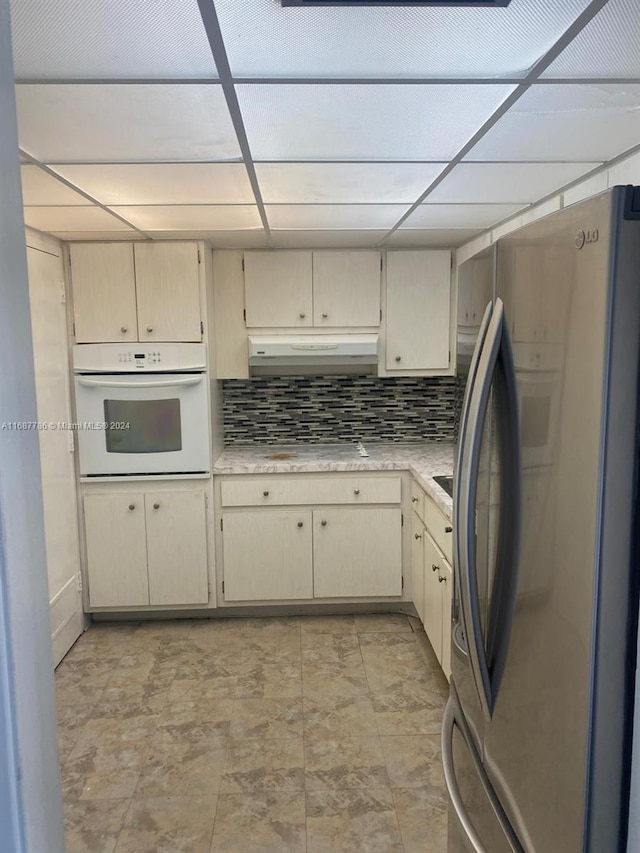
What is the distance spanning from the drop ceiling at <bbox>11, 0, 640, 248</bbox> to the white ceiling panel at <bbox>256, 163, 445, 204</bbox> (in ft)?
0.03

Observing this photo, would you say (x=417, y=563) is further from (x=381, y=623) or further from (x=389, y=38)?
(x=389, y=38)

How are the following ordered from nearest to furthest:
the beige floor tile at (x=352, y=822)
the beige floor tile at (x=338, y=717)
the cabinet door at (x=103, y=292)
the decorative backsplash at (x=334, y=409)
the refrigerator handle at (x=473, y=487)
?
the refrigerator handle at (x=473, y=487)
the beige floor tile at (x=352, y=822)
the beige floor tile at (x=338, y=717)
the cabinet door at (x=103, y=292)
the decorative backsplash at (x=334, y=409)

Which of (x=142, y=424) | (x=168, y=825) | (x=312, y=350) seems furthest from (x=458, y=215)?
(x=168, y=825)

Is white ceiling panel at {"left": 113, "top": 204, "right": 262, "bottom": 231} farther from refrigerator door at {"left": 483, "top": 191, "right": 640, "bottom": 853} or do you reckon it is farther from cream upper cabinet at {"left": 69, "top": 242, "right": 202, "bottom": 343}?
refrigerator door at {"left": 483, "top": 191, "right": 640, "bottom": 853}

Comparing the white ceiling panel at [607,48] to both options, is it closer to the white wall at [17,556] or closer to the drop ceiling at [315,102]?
the drop ceiling at [315,102]

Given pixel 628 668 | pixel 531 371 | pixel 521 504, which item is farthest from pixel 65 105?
pixel 628 668

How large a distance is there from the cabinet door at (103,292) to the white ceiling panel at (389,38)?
2.13 m

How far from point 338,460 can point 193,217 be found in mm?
1536

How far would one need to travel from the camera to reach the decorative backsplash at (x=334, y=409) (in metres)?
3.90

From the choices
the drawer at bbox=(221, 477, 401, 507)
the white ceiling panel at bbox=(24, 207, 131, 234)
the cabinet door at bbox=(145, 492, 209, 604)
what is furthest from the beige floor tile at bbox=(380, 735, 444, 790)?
the white ceiling panel at bbox=(24, 207, 131, 234)

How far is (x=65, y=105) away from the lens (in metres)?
1.43

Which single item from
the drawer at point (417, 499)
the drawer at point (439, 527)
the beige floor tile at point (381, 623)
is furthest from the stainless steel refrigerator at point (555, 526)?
the beige floor tile at point (381, 623)

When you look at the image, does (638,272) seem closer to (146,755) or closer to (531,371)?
(531,371)

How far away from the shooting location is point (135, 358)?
10.6 feet
